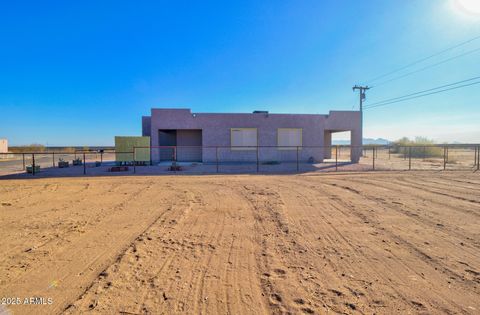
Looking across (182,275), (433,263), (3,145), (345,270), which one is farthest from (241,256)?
(3,145)

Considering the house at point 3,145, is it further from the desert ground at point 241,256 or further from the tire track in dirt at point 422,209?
the tire track in dirt at point 422,209

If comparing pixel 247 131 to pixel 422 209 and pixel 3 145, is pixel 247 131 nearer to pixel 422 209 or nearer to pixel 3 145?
pixel 422 209

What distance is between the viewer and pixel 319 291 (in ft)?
8.43

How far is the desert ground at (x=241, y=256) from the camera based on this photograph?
2.41 metres

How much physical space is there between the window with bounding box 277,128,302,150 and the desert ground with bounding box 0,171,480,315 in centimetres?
1248

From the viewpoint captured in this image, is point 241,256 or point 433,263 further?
point 241,256

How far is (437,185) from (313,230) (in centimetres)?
839

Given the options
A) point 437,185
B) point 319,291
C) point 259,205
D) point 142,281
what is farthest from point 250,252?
point 437,185

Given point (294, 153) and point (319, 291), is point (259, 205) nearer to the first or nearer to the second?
point (319, 291)

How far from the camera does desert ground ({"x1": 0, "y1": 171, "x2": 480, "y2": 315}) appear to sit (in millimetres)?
2408

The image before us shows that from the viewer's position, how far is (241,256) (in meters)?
3.39

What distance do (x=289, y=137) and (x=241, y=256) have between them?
1661 cm

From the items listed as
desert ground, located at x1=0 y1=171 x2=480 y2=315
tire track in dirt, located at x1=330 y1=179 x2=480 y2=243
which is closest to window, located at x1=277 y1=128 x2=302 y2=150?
tire track in dirt, located at x1=330 y1=179 x2=480 y2=243

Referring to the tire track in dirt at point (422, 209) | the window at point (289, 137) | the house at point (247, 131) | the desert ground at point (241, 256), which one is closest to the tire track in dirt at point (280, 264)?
the desert ground at point (241, 256)
